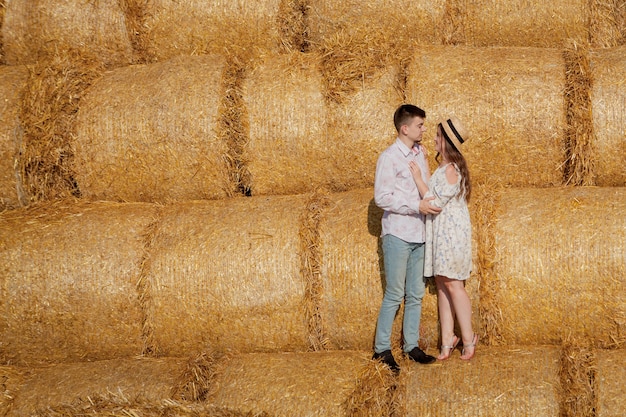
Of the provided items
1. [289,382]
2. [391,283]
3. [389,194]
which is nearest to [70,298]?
[289,382]

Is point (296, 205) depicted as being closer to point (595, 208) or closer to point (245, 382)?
point (245, 382)

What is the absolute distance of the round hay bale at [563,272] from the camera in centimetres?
655

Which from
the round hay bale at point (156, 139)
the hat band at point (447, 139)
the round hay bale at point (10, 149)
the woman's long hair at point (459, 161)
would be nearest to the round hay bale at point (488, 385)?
the woman's long hair at point (459, 161)

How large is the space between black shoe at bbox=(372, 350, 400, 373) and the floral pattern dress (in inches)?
25.8

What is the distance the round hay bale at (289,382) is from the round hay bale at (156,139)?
173 centimetres

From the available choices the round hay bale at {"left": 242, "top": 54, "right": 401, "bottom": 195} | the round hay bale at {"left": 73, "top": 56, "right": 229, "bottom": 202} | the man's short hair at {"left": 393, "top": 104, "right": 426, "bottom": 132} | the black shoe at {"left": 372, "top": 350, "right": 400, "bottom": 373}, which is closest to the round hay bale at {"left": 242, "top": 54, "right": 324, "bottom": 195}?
the round hay bale at {"left": 242, "top": 54, "right": 401, "bottom": 195}

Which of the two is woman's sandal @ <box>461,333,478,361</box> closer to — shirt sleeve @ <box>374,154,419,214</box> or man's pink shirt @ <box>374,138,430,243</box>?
man's pink shirt @ <box>374,138,430,243</box>

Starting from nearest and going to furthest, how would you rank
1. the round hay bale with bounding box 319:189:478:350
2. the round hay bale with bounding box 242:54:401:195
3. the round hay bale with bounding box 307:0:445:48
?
the round hay bale with bounding box 319:189:478:350 → the round hay bale with bounding box 242:54:401:195 → the round hay bale with bounding box 307:0:445:48

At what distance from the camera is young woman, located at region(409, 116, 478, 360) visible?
652 centimetres

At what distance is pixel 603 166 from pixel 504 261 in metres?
1.30

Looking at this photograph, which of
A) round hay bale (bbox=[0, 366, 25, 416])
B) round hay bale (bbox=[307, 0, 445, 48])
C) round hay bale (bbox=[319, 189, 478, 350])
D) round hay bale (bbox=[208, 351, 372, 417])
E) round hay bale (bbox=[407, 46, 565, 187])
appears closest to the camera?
round hay bale (bbox=[208, 351, 372, 417])

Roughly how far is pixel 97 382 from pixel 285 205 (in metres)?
2.05

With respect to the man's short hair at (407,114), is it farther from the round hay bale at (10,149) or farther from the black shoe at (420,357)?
the round hay bale at (10,149)

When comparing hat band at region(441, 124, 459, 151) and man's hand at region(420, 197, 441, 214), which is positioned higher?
hat band at region(441, 124, 459, 151)
